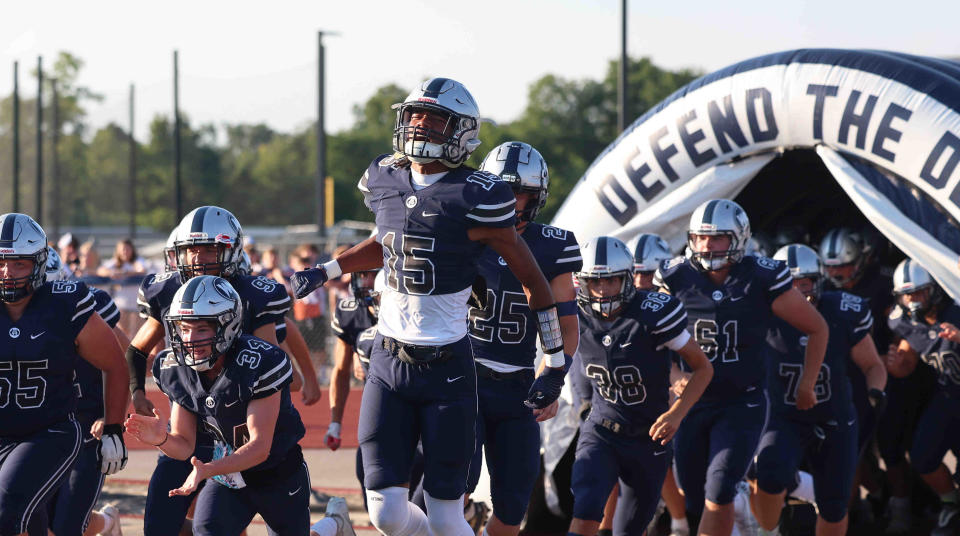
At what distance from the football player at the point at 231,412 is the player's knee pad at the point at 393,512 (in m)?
0.45

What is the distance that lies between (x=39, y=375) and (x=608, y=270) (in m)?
2.61

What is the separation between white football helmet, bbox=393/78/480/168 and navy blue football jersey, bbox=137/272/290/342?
1.35 meters

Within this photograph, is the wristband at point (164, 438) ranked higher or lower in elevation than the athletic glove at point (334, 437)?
higher

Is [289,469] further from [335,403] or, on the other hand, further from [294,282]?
[335,403]

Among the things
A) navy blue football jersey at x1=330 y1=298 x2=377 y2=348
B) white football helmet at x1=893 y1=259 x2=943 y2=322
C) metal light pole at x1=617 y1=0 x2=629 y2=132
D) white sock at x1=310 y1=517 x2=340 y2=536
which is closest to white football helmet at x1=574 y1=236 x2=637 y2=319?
navy blue football jersey at x1=330 y1=298 x2=377 y2=348

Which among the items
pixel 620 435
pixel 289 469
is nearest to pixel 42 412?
pixel 289 469

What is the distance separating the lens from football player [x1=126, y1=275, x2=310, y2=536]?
15.6 ft

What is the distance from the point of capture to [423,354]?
464cm

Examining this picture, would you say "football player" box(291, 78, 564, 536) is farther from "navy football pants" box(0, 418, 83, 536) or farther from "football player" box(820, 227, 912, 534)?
"football player" box(820, 227, 912, 534)

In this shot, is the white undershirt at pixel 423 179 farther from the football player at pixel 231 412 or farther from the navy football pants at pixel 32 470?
the navy football pants at pixel 32 470

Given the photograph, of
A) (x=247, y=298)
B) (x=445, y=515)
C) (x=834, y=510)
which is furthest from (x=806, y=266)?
(x=445, y=515)

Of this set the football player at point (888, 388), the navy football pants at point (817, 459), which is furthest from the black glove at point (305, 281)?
the football player at point (888, 388)

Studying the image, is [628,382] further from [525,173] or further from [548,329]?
[548,329]

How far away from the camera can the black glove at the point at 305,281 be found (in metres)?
4.69
